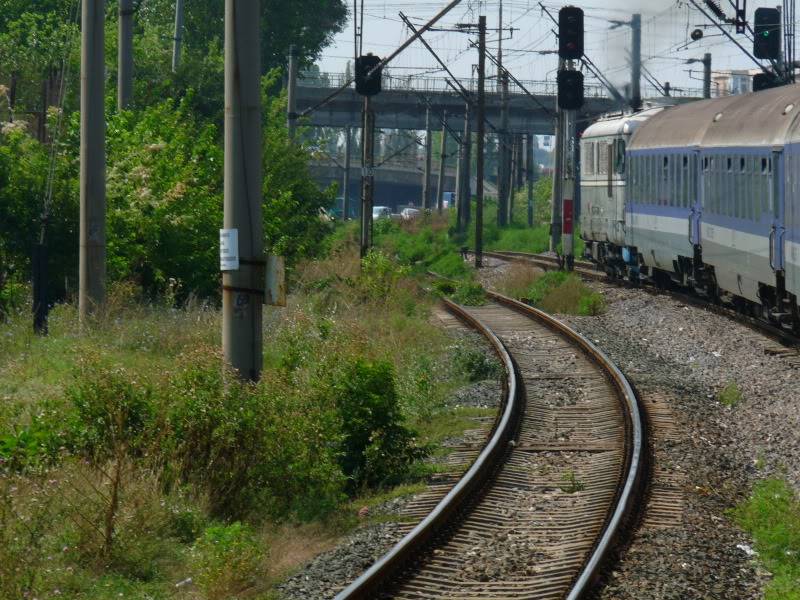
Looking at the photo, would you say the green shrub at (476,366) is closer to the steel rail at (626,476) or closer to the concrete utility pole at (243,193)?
the steel rail at (626,476)

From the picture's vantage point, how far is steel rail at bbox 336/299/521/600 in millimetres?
8547

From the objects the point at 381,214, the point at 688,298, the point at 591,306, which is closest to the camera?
the point at 688,298

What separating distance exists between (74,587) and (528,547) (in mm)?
3138

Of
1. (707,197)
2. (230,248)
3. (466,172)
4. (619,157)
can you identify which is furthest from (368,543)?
(466,172)

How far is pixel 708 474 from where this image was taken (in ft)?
39.5

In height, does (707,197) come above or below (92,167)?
below

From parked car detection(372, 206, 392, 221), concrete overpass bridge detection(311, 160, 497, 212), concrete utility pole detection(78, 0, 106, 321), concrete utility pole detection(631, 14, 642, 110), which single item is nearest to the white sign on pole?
concrete utility pole detection(78, 0, 106, 321)

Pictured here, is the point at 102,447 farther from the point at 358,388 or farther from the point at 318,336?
the point at 318,336

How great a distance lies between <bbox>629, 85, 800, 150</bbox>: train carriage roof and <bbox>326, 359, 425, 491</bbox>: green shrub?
7.49 m

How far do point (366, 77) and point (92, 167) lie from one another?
329 inches

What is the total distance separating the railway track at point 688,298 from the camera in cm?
1980

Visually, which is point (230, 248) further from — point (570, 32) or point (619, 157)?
point (619, 157)

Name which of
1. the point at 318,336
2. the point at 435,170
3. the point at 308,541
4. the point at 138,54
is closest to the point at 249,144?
the point at 308,541

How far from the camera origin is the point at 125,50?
21.8m
